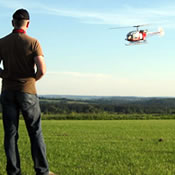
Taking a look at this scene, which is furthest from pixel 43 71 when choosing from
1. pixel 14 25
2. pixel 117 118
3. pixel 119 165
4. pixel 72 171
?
pixel 117 118

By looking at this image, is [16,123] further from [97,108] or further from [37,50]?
[97,108]

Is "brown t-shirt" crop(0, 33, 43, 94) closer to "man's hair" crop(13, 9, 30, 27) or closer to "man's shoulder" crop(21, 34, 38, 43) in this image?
"man's shoulder" crop(21, 34, 38, 43)

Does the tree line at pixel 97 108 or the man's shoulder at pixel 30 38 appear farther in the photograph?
the tree line at pixel 97 108

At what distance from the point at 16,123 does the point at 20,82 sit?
609 millimetres

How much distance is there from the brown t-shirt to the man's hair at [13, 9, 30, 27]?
0.51 feet

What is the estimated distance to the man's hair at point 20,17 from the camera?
5527mm

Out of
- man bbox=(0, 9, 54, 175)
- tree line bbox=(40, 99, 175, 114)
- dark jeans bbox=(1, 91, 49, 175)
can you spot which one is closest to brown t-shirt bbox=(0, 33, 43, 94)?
man bbox=(0, 9, 54, 175)

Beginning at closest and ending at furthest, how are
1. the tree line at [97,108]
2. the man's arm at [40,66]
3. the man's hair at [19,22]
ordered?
the man's arm at [40,66], the man's hair at [19,22], the tree line at [97,108]

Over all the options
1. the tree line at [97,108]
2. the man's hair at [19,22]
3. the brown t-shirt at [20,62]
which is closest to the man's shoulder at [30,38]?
the brown t-shirt at [20,62]

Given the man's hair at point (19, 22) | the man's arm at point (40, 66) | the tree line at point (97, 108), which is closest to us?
the man's arm at point (40, 66)

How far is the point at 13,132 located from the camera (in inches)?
223

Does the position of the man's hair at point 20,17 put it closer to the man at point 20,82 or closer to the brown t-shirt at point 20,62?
the man at point 20,82

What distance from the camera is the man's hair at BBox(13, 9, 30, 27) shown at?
553cm

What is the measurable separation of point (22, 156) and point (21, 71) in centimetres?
380
